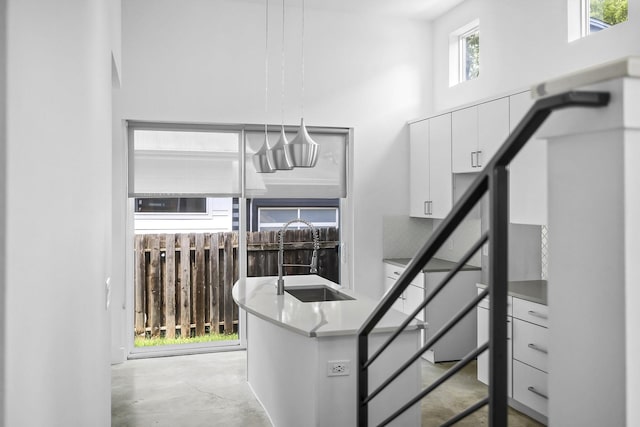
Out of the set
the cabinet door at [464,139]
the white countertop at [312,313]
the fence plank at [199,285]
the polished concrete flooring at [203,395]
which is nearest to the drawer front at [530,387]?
the polished concrete flooring at [203,395]

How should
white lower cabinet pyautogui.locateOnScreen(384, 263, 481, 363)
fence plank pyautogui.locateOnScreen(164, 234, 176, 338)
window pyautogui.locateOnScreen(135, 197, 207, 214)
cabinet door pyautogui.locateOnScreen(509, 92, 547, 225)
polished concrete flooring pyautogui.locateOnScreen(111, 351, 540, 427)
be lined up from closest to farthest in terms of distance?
polished concrete flooring pyautogui.locateOnScreen(111, 351, 540, 427), cabinet door pyautogui.locateOnScreen(509, 92, 547, 225), white lower cabinet pyautogui.locateOnScreen(384, 263, 481, 363), window pyautogui.locateOnScreen(135, 197, 207, 214), fence plank pyautogui.locateOnScreen(164, 234, 176, 338)

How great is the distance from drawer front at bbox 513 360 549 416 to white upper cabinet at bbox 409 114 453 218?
5.23 feet

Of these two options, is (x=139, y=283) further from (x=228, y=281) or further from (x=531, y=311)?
(x=531, y=311)

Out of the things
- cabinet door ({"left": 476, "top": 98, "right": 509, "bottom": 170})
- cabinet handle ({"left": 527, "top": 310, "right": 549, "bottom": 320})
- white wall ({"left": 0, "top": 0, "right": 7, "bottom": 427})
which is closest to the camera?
white wall ({"left": 0, "top": 0, "right": 7, "bottom": 427})

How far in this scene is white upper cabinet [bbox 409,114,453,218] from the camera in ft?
16.3

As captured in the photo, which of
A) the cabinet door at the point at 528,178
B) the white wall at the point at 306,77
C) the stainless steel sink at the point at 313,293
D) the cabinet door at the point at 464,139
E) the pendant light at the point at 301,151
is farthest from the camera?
the white wall at the point at 306,77

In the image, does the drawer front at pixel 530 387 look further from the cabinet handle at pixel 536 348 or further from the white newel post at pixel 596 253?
the white newel post at pixel 596 253

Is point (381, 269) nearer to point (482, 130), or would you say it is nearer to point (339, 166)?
point (339, 166)

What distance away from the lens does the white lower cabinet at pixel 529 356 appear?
345 cm

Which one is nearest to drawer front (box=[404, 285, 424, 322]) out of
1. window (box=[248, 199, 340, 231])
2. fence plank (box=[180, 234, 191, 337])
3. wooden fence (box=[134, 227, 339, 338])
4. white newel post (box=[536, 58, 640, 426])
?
window (box=[248, 199, 340, 231])

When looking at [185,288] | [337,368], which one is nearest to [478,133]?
[337,368]

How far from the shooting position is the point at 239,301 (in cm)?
347

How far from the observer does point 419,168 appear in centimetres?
550

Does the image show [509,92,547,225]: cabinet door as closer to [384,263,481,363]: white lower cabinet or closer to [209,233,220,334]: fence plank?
[384,263,481,363]: white lower cabinet
